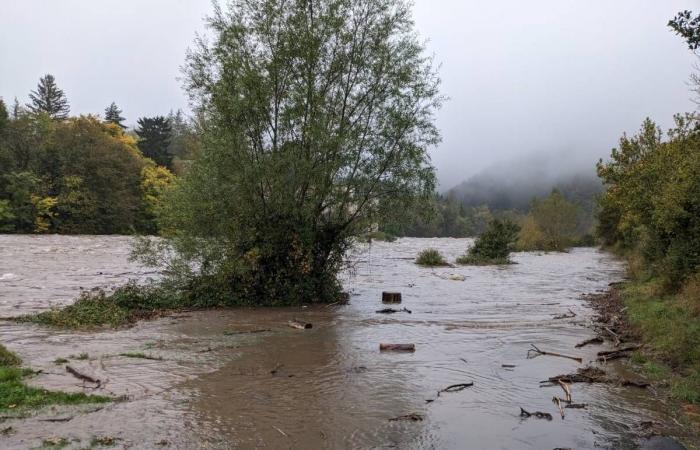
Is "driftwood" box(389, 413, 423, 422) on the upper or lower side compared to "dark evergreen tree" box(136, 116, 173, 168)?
lower

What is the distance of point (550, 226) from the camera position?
74688 mm

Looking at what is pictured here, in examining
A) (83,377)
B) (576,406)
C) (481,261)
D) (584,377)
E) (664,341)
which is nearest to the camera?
(576,406)

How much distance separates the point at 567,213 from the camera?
76.1m

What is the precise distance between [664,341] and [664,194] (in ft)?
26.4

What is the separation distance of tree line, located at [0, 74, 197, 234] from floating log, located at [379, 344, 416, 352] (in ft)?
157

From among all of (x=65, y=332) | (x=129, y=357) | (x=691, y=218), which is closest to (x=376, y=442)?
(x=129, y=357)

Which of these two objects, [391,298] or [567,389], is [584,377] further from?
[391,298]

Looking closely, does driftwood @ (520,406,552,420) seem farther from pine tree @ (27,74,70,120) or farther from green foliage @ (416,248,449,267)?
pine tree @ (27,74,70,120)

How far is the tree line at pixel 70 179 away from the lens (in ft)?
188

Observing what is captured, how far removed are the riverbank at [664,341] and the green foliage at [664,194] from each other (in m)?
1.52

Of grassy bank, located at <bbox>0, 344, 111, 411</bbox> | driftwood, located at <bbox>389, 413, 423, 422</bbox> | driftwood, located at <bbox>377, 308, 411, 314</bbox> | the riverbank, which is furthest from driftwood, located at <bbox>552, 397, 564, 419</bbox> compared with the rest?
driftwood, located at <bbox>377, 308, 411, 314</bbox>

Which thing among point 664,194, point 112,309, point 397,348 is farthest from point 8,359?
point 664,194

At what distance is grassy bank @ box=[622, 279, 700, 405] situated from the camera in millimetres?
9734

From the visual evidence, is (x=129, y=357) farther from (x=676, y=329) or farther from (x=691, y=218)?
(x=691, y=218)
